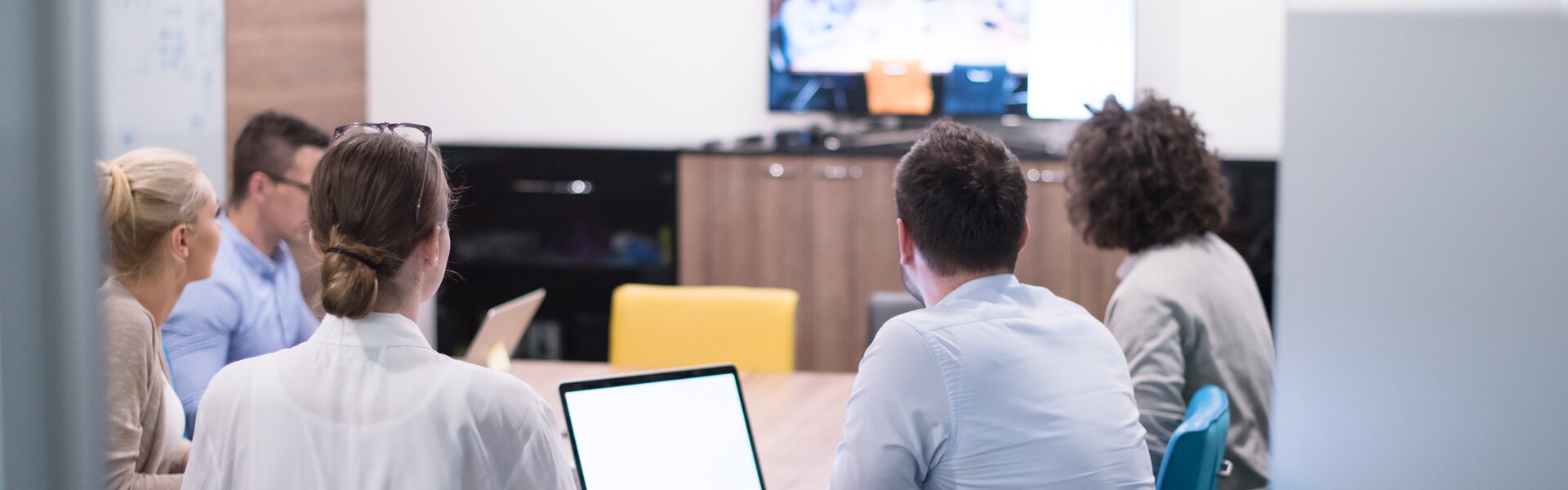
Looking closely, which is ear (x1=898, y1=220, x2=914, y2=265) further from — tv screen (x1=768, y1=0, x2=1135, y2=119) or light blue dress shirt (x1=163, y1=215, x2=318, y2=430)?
tv screen (x1=768, y1=0, x2=1135, y2=119)

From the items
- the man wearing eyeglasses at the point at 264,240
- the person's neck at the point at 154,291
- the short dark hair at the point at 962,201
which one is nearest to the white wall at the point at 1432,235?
the short dark hair at the point at 962,201

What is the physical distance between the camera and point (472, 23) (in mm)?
5441

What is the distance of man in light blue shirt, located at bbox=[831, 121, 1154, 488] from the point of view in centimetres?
151

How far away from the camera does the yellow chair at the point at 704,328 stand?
11.0 ft

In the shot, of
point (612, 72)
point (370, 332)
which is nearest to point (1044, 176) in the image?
point (612, 72)

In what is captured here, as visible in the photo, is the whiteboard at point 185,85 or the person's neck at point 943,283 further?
the whiteboard at point 185,85

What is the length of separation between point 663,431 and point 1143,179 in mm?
1094

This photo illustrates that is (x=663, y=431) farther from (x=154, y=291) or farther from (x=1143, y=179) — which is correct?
(x=1143, y=179)

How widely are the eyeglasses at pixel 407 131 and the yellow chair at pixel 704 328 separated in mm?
1868

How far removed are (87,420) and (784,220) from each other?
3923 mm

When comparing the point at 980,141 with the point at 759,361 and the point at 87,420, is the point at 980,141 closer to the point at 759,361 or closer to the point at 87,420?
the point at 87,420

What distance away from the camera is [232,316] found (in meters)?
2.66

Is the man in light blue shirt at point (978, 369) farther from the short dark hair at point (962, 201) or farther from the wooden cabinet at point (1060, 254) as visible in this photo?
the wooden cabinet at point (1060, 254)

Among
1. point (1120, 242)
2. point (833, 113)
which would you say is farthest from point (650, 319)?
point (833, 113)
